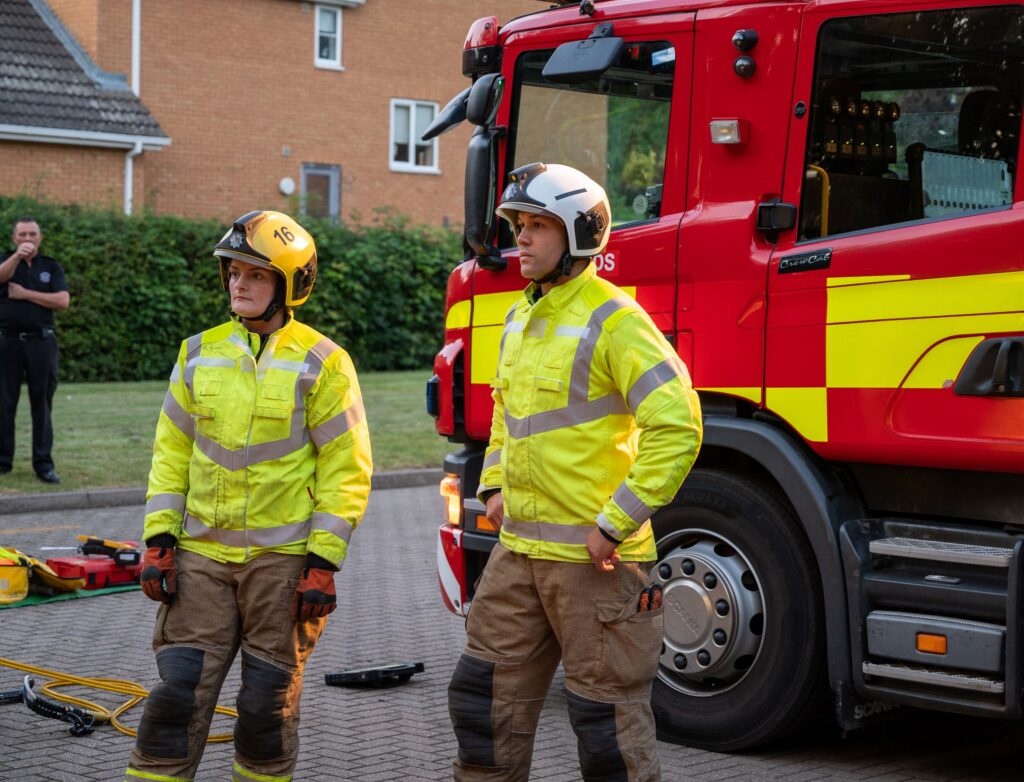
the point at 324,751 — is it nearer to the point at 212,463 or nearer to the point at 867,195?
the point at 212,463

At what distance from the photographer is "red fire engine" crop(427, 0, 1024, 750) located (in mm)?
5141

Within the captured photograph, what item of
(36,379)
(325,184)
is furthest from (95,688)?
(325,184)

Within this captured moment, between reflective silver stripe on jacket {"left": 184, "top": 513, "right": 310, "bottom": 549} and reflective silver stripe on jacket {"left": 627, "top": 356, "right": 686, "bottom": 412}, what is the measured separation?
3.73 feet

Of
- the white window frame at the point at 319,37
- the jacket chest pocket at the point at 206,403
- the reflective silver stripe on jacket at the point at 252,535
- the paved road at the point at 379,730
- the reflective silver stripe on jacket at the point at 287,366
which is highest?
the white window frame at the point at 319,37

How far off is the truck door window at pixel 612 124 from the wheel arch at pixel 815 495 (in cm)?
100

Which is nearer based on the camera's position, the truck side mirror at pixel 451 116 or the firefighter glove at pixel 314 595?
the firefighter glove at pixel 314 595

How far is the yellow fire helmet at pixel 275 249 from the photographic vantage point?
15.4 feet

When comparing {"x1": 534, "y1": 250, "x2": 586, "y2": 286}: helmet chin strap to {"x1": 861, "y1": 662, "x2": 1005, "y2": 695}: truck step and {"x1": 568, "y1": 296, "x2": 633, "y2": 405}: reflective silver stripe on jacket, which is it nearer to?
{"x1": 568, "y1": 296, "x2": 633, "y2": 405}: reflective silver stripe on jacket

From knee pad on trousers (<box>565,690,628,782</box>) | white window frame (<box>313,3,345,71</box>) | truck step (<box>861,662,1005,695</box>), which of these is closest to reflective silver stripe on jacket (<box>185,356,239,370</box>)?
knee pad on trousers (<box>565,690,628,782</box>)

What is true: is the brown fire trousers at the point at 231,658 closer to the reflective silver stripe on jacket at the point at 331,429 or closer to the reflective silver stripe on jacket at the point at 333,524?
the reflective silver stripe on jacket at the point at 333,524

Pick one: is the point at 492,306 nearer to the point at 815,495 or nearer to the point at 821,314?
the point at 821,314

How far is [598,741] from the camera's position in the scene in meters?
4.27

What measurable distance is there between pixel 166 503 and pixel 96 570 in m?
4.33

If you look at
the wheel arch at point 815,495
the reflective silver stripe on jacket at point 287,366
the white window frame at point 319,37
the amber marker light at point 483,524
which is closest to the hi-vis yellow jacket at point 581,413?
A: the reflective silver stripe on jacket at point 287,366
